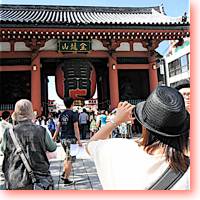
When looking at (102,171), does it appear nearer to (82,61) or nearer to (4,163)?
(4,163)

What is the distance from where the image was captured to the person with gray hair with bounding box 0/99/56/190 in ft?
4.93

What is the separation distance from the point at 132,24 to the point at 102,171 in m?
5.61

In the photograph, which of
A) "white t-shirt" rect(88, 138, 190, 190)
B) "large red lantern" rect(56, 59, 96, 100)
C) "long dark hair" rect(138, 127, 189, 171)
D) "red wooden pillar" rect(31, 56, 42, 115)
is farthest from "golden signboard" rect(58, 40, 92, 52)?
"long dark hair" rect(138, 127, 189, 171)

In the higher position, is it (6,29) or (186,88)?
(6,29)

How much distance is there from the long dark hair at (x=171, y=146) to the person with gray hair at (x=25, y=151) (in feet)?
2.76

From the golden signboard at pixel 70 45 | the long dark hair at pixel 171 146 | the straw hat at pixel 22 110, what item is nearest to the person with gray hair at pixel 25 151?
the straw hat at pixel 22 110

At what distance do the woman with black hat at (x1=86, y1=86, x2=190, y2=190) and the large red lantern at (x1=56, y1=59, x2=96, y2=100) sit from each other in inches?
211

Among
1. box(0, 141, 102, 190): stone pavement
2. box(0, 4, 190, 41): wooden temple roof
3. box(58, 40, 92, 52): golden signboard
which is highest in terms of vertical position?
box(0, 4, 190, 41): wooden temple roof

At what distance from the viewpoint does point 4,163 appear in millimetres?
1567

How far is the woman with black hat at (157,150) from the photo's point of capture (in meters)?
0.85

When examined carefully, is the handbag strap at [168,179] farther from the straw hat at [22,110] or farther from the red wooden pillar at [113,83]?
Result: the red wooden pillar at [113,83]

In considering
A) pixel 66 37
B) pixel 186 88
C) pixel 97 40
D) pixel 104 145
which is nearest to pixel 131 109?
pixel 104 145

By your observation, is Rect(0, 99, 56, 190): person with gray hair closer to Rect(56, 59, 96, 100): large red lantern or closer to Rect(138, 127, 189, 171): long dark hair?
Rect(138, 127, 189, 171): long dark hair

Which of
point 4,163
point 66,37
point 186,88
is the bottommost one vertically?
point 4,163
